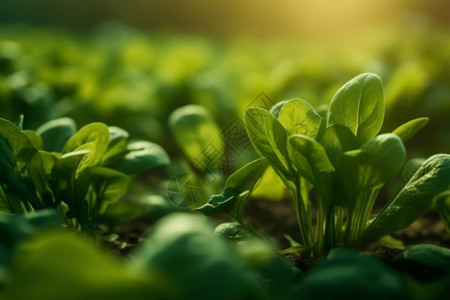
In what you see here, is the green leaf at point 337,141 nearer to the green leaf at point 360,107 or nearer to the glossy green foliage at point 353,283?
the green leaf at point 360,107

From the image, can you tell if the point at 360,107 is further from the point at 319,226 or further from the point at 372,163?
the point at 319,226

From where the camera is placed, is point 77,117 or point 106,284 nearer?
point 106,284

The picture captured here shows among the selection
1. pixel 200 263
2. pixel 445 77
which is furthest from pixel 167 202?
pixel 445 77

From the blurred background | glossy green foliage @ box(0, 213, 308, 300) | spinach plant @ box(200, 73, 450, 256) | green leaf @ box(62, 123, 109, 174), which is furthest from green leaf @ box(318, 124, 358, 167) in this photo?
the blurred background

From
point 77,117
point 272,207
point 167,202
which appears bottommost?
point 272,207

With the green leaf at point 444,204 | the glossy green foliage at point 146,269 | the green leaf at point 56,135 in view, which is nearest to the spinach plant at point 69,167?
the green leaf at point 56,135

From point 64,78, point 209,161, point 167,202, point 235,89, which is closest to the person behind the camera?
point 167,202

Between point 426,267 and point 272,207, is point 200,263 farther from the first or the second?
point 272,207

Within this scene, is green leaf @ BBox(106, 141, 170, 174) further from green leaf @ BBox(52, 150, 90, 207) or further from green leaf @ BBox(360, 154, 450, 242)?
green leaf @ BBox(360, 154, 450, 242)
